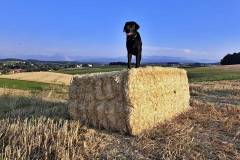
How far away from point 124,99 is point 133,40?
219 cm

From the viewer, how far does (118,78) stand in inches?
361

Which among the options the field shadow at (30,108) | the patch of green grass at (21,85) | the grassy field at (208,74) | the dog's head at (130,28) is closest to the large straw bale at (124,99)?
the field shadow at (30,108)

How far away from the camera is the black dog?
10805 mm

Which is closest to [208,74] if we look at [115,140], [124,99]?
[124,99]

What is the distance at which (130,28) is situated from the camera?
35.4ft

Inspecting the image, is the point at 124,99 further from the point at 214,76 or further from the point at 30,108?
the point at 214,76

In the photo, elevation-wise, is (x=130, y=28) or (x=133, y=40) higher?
(x=130, y=28)

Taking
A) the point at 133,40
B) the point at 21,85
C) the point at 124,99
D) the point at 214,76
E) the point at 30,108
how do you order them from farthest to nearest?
the point at 214,76, the point at 21,85, the point at 30,108, the point at 133,40, the point at 124,99

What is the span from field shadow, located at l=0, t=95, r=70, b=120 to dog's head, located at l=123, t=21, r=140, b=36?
2.23 meters

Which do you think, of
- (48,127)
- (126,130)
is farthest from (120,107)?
(48,127)

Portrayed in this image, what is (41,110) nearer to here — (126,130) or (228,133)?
(126,130)

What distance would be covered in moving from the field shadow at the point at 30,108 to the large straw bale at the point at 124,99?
80 centimetres

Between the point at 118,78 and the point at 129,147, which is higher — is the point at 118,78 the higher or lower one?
the higher one

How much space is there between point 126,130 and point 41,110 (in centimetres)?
283
